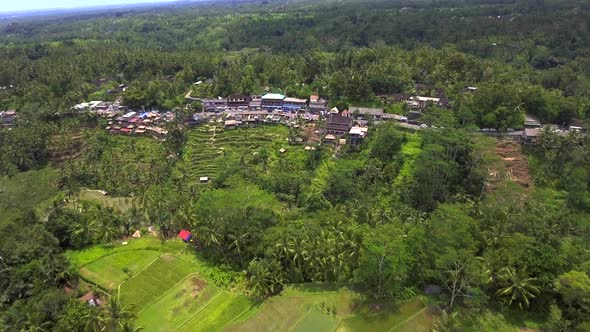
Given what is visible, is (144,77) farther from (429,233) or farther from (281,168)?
(429,233)

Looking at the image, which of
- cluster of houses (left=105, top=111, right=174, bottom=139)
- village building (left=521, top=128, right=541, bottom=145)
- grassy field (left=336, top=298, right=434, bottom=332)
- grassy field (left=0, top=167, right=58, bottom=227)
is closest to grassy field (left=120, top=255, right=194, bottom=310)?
grassy field (left=336, top=298, right=434, bottom=332)

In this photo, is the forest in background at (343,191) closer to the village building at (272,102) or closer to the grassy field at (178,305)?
the grassy field at (178,305)

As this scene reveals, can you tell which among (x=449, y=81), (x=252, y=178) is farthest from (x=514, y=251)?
(x=449, y=81)

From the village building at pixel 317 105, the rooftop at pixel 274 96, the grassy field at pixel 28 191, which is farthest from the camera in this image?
the rooftop at pixel 274 96

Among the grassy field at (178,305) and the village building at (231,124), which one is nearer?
the grassy field at (178,305)

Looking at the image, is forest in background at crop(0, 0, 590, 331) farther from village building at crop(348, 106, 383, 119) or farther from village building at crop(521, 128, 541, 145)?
village building at crop(348, 106, 383, 119)

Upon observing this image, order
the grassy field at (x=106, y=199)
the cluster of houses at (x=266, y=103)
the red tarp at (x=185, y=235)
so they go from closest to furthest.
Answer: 1. the red tarp at (x=185, y=235)
2. the grassy field at (x=106, y=199)
3. the cluster of houses at (x=266, y=103)

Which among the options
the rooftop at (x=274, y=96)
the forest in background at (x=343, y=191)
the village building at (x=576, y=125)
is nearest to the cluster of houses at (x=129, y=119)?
the forest in background at (x=343, y=191)
